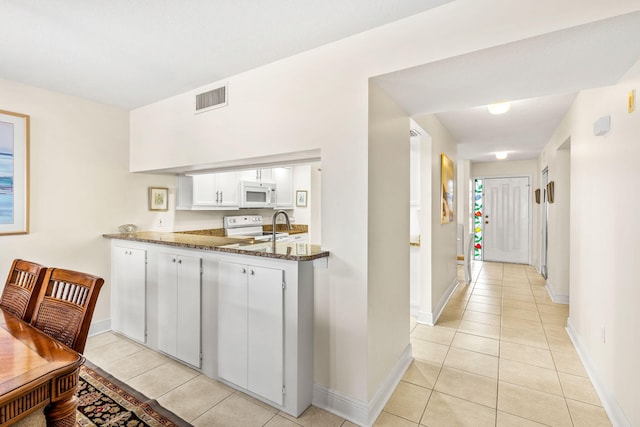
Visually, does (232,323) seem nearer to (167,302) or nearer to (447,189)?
(167,302)

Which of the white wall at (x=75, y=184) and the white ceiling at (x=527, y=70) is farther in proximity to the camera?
the white wall at (x=75, y=184)

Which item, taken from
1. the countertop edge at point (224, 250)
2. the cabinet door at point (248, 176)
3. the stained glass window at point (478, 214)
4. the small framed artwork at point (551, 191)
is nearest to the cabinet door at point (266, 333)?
the countertop edge at point (224, 250)

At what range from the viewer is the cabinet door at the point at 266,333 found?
195 cm

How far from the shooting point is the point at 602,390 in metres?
2.07

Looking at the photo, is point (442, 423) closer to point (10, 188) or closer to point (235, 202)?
point (235, 202)

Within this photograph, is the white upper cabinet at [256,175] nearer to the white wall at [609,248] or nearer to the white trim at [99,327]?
the white trim at [99,327]

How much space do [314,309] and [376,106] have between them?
1362 mm

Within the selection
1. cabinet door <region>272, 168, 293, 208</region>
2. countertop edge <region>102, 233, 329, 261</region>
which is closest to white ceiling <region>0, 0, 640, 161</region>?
countertop edge <region>102, 233, 329, 261</region>

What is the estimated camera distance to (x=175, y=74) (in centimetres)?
243

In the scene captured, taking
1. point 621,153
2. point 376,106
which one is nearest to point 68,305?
point 376,106

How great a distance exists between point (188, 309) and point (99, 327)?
1413 mm

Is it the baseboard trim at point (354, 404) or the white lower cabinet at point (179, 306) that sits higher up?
the white lower cabinet at point (179, 306)

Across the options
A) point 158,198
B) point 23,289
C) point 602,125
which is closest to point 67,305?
point 23,289

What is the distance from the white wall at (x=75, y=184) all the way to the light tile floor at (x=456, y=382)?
3.01 feet
